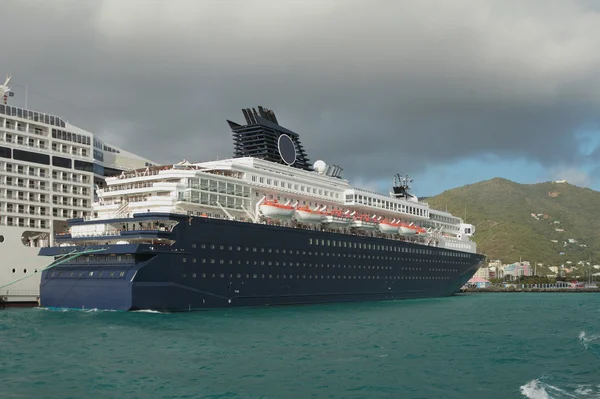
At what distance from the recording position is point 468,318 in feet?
127

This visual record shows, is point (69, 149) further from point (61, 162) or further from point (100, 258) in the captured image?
point (100, 258)

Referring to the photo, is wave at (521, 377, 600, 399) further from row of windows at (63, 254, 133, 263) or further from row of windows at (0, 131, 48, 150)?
row of windows at (0, 131, 48, 150)

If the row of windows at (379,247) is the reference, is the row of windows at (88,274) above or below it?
below

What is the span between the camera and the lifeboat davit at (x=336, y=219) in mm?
50188

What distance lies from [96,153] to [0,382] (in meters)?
33.9

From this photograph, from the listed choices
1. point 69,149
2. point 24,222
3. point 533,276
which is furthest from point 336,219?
point 533,276

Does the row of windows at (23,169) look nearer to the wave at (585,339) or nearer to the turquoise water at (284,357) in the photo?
the turquoise water at (284,357)

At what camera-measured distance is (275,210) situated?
44.0m

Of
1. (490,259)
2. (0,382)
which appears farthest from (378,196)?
(490,259)

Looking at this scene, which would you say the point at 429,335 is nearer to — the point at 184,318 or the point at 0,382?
the point at 184,318

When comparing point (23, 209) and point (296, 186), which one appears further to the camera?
point (296, 186)

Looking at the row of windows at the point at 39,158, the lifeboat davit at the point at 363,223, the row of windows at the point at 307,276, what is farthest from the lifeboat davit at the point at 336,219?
the row of windows at the point at 39,158

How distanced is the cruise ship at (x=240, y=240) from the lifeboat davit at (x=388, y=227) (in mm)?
143

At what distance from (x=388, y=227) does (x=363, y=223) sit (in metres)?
4.54
